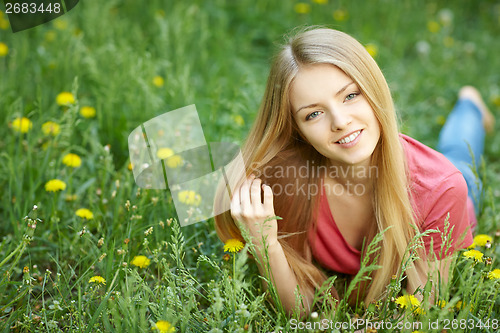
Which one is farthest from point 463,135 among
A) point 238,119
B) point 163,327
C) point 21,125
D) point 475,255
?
point 21,125

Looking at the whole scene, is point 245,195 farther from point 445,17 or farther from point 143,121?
point 445,17

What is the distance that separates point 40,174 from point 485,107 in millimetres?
2529

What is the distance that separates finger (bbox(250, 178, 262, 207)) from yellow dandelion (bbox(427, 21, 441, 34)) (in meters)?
2.85

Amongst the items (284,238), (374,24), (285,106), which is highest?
(374,24)

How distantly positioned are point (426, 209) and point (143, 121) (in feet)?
4.53

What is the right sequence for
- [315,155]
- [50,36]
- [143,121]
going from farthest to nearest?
[50,36]
[143,121]
[315,155]

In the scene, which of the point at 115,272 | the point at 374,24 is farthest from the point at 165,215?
the point at 374,24

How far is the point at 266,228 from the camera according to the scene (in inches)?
57.3

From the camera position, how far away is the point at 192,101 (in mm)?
2525

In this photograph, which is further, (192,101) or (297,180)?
(192,101)

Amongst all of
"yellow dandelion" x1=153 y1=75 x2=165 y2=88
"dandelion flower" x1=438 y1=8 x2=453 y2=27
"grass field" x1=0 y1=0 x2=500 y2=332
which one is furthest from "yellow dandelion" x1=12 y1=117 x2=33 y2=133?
"dandelion flower" x1=438 y1=8 x2=453 y2=27

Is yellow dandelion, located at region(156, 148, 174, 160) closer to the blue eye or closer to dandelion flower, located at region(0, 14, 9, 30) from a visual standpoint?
the blue eye

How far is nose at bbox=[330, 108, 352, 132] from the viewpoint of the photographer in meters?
1.42

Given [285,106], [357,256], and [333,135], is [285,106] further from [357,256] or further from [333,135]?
[357,256]
